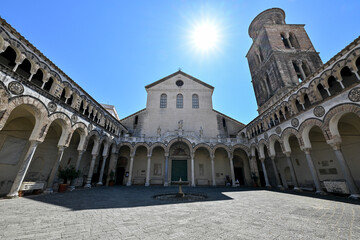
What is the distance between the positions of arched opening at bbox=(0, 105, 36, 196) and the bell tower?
2527cm

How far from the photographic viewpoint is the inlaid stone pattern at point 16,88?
722 cm

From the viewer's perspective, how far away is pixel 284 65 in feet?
61.1

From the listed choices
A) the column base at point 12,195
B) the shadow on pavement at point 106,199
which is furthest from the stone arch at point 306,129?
the column base at point 12,195

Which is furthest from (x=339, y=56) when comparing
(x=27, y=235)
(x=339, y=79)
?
(x=27, y=235)

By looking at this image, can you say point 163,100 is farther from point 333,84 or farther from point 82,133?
point 333,84

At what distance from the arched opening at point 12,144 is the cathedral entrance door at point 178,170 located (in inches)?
550

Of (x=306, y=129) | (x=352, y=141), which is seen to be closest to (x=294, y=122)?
(x=306, y=129)

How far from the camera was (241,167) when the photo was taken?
1948cm

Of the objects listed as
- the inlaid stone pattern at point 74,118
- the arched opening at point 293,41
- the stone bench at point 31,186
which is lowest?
the stone bench at point 31,186

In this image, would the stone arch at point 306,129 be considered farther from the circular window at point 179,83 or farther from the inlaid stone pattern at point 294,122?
the circular window at point 179,83

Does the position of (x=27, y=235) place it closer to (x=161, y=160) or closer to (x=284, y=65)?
(x=161, y=160)

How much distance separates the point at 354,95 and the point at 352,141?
5.58 meters

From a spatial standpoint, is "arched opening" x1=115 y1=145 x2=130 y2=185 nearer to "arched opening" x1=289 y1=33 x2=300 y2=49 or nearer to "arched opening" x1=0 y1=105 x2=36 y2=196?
"arched opening" x1=0 y1=105 x2=36 y2=196

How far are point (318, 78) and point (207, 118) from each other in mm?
13548
